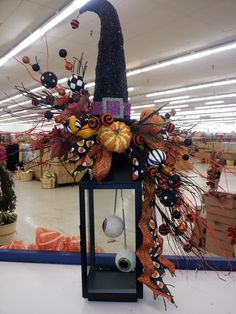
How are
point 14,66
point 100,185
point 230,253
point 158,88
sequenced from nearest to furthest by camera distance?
Answer: point 100,185, point 230,253, point 14,66, point 158,88

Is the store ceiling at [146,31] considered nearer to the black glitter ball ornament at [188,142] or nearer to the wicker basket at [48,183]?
the black glitter ball ornament at [188,142]

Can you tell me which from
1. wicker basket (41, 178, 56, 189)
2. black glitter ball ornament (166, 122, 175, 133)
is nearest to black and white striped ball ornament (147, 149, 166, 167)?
black glitter ball ornament (166, 122, 175, 133)

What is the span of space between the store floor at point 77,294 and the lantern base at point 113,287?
2 centimetres

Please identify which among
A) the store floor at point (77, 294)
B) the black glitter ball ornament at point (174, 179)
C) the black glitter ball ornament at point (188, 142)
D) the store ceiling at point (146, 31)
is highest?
the store ceiling at point (146, 31)

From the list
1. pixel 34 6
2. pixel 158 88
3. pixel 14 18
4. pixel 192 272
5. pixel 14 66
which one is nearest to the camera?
pixel 192 272

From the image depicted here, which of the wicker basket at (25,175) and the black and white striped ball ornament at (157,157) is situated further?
the wicker basket at (25,175)

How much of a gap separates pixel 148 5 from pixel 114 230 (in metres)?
4.46

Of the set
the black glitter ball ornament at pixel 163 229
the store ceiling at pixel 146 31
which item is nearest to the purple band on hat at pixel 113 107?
the black glitter ball ornament at pixel 163 229

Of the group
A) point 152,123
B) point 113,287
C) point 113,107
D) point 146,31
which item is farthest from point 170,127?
point 146,31

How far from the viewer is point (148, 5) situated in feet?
14.5

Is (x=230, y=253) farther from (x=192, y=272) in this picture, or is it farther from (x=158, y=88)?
(x=158, y=88)

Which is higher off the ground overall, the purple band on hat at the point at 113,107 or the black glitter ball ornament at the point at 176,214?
the purple band on hat at the point at 113,107

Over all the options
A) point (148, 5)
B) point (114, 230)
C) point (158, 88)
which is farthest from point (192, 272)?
point (158, 88)

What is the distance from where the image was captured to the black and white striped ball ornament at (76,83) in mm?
787
